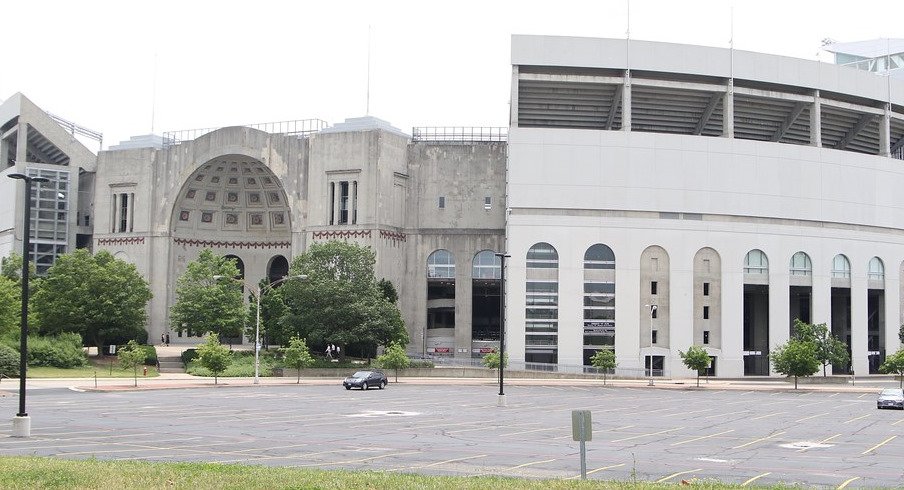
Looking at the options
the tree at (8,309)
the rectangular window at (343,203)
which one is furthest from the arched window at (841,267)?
the tree at (8,309)

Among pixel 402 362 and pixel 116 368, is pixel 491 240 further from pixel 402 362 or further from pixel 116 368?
pixel 116 368

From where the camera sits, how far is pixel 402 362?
72062mm

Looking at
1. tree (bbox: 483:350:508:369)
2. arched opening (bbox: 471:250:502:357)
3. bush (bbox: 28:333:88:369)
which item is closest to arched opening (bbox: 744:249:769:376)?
arched opening (bbox: 471:250:502:357)

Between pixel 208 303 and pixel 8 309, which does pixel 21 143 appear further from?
pixel 8 309

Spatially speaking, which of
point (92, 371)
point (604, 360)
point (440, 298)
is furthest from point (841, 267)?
point (92, 371)

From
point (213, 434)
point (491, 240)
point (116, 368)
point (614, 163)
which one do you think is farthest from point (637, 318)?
point (213, 434)

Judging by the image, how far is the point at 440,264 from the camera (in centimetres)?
9662

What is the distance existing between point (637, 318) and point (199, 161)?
4729 centimetres

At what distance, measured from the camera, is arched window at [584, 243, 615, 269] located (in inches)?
3270

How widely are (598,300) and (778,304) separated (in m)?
17.0

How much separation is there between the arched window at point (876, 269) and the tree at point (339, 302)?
1848 inches

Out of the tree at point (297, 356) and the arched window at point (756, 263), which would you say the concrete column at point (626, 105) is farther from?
the tree at point (297, 356)

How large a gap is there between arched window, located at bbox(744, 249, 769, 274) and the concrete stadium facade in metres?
0.16

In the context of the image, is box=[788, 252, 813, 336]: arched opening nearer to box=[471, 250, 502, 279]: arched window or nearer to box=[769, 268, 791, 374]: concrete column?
box=[769, 268, 791, 374]: concrete column
